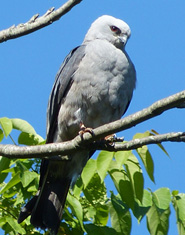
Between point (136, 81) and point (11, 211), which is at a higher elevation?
point (136, 81)

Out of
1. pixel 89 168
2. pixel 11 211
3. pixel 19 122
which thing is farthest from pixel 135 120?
pixel 11 211

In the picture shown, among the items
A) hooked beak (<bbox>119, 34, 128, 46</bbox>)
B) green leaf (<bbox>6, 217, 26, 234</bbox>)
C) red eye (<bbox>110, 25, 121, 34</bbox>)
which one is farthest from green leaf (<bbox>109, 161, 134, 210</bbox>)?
red eye (<bbox>110, 25, 121, 34</bbox>)

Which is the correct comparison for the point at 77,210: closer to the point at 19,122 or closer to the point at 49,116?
the point at 19,122

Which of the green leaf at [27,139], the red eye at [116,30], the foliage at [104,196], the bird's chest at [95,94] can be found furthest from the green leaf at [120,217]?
the red eye at [116,30]

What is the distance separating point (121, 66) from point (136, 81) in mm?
322

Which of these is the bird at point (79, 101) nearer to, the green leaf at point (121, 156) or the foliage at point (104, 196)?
the foliage at point (104, 196)

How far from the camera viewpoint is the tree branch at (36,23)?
321 cm

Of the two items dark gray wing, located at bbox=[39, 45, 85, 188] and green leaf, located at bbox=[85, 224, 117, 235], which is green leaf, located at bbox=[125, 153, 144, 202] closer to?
green leaf, located at bbox=[85, 224, 117, 235]

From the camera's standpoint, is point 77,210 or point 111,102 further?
point 111,102

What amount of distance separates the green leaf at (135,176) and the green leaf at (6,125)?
880mm

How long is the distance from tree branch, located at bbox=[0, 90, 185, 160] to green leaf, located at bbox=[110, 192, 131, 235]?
42cm

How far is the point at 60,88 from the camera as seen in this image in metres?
4.72

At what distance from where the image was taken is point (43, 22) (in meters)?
3.26

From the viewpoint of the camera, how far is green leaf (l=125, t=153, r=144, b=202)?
3.46 m
